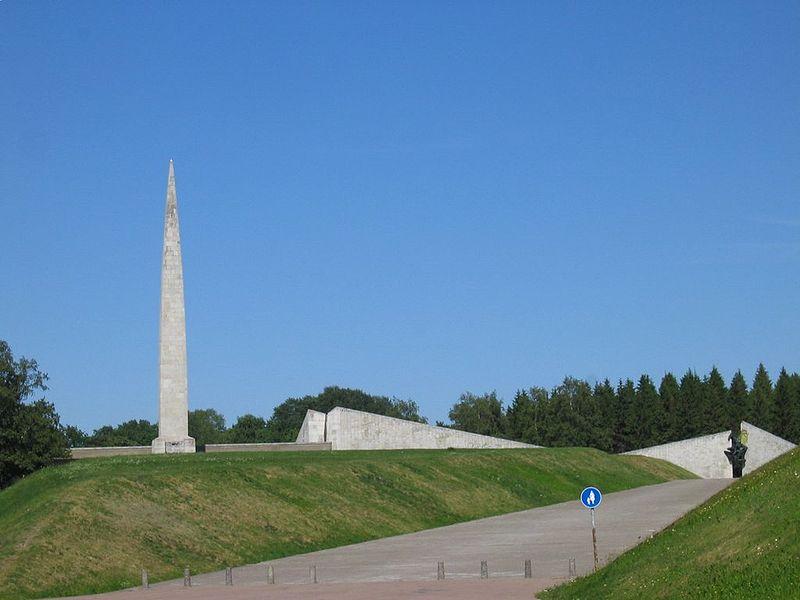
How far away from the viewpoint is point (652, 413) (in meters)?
118

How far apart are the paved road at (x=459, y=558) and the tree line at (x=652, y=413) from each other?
54268mm

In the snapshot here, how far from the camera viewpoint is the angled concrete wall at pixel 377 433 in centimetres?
8250

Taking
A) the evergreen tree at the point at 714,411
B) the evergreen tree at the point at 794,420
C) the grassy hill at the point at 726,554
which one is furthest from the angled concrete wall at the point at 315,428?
the evergreen tree at the point at 794,420

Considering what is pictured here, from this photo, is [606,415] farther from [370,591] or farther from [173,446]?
[370,591]

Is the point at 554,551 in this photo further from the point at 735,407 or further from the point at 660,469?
the point at 735,407

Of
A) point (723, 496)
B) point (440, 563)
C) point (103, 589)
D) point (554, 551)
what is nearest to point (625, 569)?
point (723, 496)

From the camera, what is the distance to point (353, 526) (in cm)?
5400

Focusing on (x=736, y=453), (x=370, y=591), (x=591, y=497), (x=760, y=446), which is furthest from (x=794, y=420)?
(x=370, y=591)

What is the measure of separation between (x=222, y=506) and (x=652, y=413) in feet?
244

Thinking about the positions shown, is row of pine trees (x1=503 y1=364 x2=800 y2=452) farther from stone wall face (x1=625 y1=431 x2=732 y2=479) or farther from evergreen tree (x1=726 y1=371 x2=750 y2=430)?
stone wall face (x1=625 y1=431 x2=732 y2=479)

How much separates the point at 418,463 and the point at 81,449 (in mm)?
20198

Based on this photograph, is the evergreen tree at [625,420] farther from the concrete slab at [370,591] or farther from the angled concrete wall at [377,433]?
the concrete slab at [370,591]

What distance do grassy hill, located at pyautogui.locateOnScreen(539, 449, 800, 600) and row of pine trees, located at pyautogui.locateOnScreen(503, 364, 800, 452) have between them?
88121 millimetres

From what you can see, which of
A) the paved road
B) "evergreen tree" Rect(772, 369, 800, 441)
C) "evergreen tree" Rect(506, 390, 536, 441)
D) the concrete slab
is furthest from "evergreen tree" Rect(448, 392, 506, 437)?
the concrete slab
